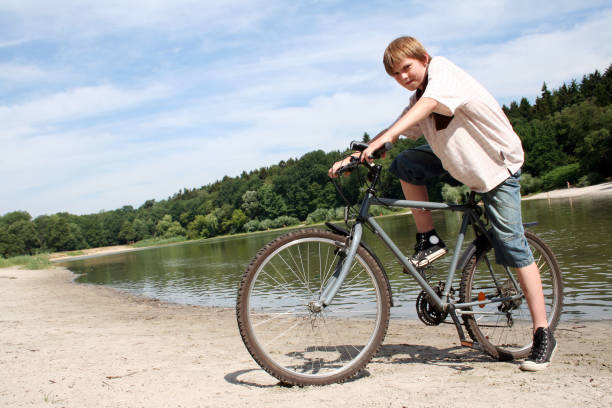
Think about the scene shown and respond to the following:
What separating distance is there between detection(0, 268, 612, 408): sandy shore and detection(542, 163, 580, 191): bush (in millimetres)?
69409

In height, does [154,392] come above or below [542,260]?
below

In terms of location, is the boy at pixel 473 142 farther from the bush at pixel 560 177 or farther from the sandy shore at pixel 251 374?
the bush at pixel 560 177

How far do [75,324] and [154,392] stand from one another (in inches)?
180

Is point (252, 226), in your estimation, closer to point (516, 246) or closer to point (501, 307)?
point (501, 307)

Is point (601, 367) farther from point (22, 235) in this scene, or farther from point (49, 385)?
point (22, 235)

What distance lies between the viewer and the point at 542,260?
3.77 metres

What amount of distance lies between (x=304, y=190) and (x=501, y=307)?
364ft

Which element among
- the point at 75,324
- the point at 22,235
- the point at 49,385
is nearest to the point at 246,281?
the point at 49,385

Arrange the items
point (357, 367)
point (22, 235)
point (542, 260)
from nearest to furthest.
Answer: point (357, 367) < point (542, 260) < point (22, 235)

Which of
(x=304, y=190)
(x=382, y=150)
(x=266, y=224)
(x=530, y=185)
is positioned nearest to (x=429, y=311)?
(x=382, y=150)

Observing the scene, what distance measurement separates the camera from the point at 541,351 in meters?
3.06

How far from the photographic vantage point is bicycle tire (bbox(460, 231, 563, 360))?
3.38m

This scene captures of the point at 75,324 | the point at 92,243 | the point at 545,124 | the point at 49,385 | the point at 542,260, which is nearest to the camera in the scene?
the point at 49,385

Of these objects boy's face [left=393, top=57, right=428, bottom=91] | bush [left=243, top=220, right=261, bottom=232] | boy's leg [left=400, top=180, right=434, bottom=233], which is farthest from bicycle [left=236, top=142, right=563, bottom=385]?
bush [left=243, top=220, right=261, bottom=232]
